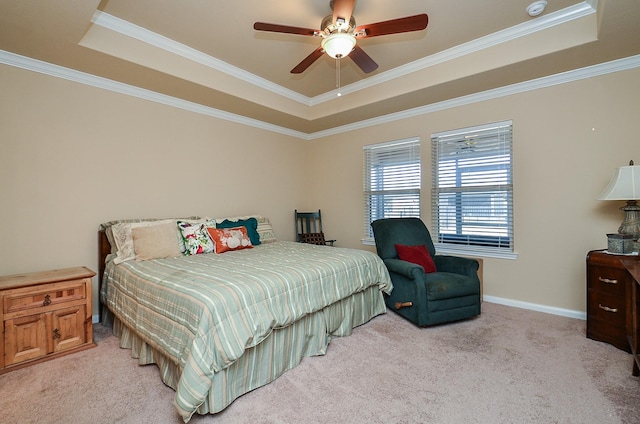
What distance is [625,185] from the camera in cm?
236

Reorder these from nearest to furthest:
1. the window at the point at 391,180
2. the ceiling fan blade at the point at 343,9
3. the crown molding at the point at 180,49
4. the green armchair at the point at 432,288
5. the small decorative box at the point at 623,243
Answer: the ceiling fan blade at the point at 343,9 < the small decorative box at the point at 623,243 < the crown molding at the point at 180,49 < the green armchair at the point at 432,288 < the window at the point at 391,180

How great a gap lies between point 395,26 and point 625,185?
7.17 ft

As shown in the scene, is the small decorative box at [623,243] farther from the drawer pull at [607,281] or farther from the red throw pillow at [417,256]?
the red throw pillow at [417,256]

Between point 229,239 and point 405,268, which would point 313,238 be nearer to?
point 229,239

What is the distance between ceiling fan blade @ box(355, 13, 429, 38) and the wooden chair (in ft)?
10.2

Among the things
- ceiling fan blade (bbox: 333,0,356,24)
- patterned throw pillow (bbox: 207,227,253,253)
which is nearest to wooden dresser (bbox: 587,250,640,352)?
ceiling fan blade (bbox: 333,0,356,24)

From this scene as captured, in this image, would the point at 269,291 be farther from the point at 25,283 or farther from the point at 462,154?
the point at 462,154

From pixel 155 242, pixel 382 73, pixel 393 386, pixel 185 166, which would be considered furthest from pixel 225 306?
pixel 382 73

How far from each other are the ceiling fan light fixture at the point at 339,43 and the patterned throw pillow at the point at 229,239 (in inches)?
85.5

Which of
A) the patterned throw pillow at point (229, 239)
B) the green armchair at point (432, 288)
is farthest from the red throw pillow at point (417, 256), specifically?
the patterned throw pillow at point (229, 239)

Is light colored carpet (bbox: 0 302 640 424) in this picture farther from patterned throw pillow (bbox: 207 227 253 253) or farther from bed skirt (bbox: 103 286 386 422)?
patterned throw pillow (bbox: 207 227 253 253)

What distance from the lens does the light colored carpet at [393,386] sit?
65.6 inches

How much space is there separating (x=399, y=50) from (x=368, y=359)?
294 cm

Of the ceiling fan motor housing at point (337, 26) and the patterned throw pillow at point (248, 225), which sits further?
the patterned throw pillow at point (248, 225)
